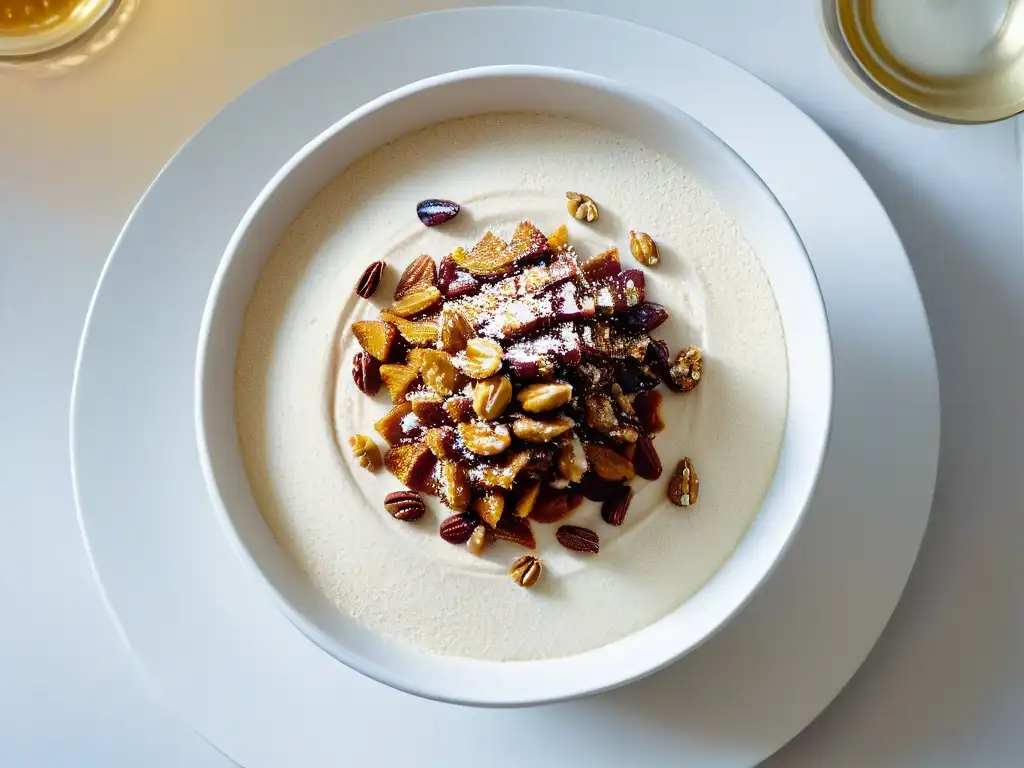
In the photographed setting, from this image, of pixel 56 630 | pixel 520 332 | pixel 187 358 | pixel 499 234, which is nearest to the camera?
pixel 520 332

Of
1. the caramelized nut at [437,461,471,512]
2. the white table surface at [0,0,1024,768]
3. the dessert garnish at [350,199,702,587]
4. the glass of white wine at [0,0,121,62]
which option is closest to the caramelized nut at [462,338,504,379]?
the dessert garnish at [350,199,702,587]

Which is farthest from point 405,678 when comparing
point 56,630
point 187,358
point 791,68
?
point 791,68

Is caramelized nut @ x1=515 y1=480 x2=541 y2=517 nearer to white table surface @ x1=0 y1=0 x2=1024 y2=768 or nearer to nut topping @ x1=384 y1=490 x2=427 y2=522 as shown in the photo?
nut topping @ x1=384 y1=490 x2=427 y2=522

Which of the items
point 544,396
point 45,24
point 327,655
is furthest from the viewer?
point 45,24

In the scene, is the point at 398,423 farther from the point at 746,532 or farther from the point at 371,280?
the point at 746,532

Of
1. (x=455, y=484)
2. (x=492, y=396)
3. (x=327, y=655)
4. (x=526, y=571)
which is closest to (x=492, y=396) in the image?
(x=492, y=396)

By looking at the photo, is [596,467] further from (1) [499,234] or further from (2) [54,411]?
(2) [54,411]
